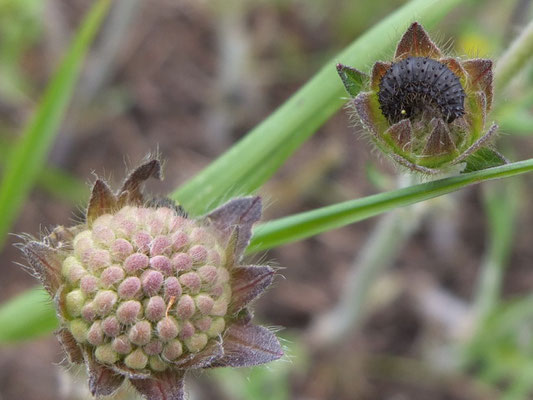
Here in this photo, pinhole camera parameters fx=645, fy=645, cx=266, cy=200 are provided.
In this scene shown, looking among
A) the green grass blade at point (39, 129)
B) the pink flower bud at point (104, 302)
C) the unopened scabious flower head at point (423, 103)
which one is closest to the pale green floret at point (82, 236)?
the pink flower bud at point (104, 302)

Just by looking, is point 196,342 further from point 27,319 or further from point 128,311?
point 27,319

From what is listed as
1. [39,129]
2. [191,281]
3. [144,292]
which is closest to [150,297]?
[144,292]

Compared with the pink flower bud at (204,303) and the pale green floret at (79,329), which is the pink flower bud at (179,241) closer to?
the pink flower bud at (204,303)

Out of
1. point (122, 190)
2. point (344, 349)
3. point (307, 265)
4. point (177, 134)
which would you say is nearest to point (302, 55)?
point (177, 134)

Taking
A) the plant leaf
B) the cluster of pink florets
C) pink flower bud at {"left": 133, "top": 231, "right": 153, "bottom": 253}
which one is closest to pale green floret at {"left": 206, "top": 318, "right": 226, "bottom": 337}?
the cluster of pink florets

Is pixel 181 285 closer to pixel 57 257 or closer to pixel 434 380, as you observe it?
pixel 57 257

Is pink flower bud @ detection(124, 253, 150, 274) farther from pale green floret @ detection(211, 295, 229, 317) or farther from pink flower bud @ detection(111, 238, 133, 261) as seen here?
pale green floret @ detection(211, 295, 229, 317)

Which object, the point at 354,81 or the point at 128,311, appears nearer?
the point at 128,311
